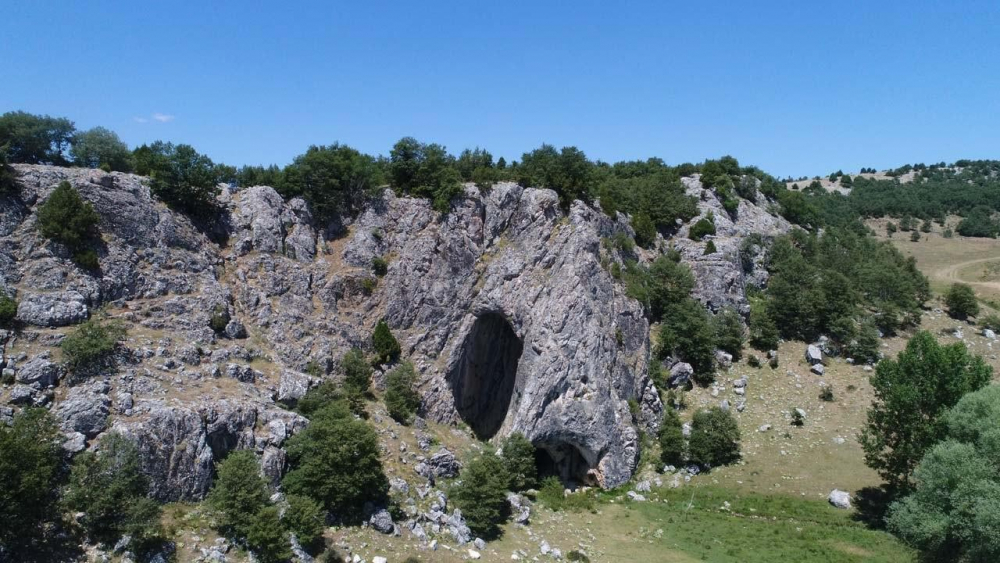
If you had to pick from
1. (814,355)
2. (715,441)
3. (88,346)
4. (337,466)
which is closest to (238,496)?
(337,466)

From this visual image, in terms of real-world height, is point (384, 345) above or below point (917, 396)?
above

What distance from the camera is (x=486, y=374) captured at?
4809cm

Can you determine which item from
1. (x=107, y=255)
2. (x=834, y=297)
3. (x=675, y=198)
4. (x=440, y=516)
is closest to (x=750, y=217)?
(x=675, y=198)

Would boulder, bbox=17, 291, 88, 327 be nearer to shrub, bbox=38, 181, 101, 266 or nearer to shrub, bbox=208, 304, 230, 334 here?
shrub, bbox=38, 181, 101, 266

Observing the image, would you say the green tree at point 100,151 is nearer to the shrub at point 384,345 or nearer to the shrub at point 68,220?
the shrub at point 68,220

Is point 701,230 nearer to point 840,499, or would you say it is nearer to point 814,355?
point 814,355

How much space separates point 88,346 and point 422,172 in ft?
89.9

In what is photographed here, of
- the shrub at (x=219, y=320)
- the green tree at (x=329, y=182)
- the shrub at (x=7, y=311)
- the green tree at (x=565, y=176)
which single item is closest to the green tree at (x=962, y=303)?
the green tree at (x=565, y=176)

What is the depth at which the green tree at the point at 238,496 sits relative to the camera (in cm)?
2633

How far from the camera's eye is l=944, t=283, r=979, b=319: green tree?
194ft

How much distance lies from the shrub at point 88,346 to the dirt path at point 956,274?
105 m

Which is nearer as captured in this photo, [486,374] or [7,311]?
[7,311]

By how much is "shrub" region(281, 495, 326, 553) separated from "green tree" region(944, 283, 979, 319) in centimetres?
6895

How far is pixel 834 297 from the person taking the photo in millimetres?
53219
